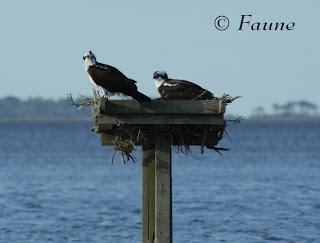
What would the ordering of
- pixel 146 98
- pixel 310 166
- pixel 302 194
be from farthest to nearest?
pixel 310 166 → pixel 302 194 → pixel 146 98

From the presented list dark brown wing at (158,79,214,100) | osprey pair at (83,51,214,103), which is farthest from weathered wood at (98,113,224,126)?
dark brown wing at (158,79,214,100)

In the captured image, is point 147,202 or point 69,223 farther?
point 69,223

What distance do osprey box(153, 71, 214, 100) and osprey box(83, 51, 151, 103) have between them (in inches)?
27.4

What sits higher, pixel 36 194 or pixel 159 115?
pixel 159 115

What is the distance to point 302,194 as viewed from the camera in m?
25.6

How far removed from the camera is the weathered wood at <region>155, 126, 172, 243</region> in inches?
371

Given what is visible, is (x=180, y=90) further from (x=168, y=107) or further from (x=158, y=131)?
(x=168, y=107)

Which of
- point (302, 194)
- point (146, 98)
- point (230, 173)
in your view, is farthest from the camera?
point (230, 173)

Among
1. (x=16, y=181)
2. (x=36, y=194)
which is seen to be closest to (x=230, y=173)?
(x=16, y=181)

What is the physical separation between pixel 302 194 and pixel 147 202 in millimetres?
16373

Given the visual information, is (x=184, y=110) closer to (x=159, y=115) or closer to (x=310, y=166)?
(x=159, y=115)

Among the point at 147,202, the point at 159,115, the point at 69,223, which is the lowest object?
the point at 69,223

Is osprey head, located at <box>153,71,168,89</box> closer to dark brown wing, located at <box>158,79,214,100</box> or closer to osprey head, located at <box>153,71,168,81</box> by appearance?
osprey head, located at <box>153,71,168,81</box>

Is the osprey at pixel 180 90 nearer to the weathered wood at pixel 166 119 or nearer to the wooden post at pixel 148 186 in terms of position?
the weathered wood at pixel 166 119
